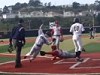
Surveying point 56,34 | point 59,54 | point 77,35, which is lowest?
point 59,54

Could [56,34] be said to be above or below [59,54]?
above

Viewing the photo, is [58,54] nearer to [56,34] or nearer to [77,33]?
[77,33]

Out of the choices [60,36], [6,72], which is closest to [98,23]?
[60,36]

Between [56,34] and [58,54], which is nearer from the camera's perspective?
[58,54]

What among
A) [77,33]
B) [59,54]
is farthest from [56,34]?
[77,33]

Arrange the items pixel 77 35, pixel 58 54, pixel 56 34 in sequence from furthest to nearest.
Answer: pixel 56 34
pixel 58 54
pixel 77 35

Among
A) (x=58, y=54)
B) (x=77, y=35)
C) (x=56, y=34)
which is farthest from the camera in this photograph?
(x=56, y=34)

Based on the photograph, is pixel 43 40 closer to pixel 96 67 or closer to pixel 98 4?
pixel 96 67

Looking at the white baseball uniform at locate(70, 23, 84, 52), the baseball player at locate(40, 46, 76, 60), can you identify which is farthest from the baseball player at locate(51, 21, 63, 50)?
the white baseball uniform at locate(70, 23, 84, 52)

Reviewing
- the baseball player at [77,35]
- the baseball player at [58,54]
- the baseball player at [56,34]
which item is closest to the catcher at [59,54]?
the baseball player at [58,54]

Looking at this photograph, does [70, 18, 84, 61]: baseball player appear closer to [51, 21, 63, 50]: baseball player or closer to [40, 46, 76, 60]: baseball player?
[40, 46, 76, 60]: baseball player

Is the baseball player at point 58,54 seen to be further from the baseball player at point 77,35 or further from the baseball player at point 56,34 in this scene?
the baseball player at point 56,34

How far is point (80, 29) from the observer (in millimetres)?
16500

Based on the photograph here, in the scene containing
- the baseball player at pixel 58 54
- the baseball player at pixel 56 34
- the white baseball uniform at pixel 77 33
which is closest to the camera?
the white baseball uniform at pixel 77 33
